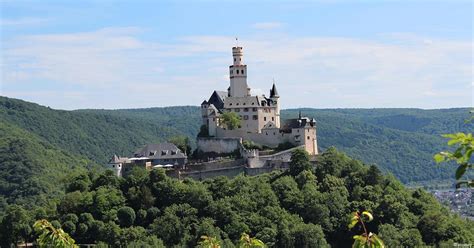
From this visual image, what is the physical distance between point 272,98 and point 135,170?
13704mm

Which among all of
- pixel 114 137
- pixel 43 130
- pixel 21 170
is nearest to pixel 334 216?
pixel 21 170

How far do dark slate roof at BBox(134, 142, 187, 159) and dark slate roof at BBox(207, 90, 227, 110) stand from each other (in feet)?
17.1

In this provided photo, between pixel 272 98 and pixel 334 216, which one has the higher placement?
pixel 272 98

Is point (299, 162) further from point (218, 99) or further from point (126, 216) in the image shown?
point (126, 216)

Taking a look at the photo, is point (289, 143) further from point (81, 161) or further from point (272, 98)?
point (81, 161)

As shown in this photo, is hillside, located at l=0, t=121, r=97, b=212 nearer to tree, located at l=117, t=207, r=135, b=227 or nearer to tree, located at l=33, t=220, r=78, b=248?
tree, located at l=117, t=207, r=135, b=227

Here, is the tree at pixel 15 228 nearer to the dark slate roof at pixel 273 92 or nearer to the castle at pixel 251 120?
the castle at pixel 251 120

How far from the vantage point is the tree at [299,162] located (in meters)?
65.8

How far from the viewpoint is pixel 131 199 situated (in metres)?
64.7

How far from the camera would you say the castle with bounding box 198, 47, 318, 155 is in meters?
68.7

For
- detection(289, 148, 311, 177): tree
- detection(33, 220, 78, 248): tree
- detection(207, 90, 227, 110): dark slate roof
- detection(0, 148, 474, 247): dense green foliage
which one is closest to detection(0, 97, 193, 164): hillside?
detection(207, 90, 227, 110): dark slate roof

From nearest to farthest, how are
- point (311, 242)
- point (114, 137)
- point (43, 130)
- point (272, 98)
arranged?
1. point (311, 242)
2. point (272, 98)
3. point (43, 130)
4. point (114, 137)

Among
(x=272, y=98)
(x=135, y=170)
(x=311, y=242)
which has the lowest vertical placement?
(x=311, y=242)

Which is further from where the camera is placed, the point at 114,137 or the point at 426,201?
the point at 114,137
